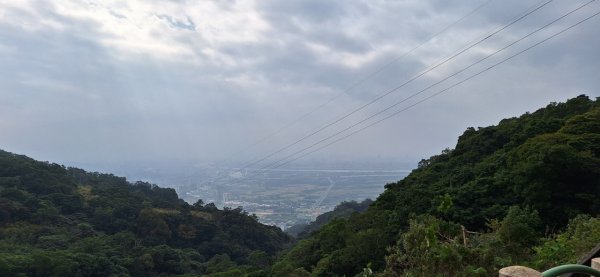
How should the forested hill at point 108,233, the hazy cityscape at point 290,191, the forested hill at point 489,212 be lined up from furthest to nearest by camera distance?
1. the hazy cityscape at point 290,191
2. the forested hill at point 108,233
3. the forested hill at point 489,212

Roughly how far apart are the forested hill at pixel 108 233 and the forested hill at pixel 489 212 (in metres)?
12.7

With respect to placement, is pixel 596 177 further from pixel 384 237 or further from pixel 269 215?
pixel 269 215

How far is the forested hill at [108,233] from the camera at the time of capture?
32812 mm

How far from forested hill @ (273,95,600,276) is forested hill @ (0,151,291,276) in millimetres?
12750

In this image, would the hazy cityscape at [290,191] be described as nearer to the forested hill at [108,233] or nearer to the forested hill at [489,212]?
the forested hill at [108,233]

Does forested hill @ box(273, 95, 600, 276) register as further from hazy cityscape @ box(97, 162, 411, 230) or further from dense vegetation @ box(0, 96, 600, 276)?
hazy cityscape @ box(97, 162, 411, 230)

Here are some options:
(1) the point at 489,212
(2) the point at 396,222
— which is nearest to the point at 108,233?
(2) the point at 396,222

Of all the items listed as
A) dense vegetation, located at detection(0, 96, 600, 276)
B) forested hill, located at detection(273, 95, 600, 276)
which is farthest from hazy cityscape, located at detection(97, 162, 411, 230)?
forested hill, located at detection(273, 95, 600, 276)

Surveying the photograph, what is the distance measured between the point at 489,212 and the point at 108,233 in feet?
136

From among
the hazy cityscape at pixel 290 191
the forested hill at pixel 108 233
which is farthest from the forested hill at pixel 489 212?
the hazy cityscape at pixel 290 191

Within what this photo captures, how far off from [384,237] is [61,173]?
51102 millimetres

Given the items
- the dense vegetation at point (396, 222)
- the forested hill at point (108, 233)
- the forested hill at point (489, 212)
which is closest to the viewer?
the forested hill at point (489, 212)

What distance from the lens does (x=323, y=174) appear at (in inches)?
3342

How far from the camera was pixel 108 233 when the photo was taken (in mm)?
46594
